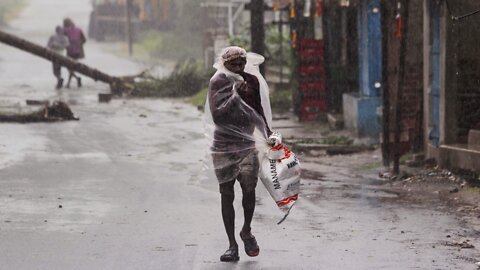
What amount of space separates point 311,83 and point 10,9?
44.0 m

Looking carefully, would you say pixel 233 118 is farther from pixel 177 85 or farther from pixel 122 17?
pixel 122 17

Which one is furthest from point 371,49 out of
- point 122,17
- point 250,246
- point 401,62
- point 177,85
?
point 122,17

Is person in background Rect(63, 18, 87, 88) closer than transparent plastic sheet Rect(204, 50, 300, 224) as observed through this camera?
No

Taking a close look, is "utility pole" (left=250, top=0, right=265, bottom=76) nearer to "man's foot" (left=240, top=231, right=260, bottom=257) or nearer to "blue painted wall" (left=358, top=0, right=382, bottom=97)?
"blue painted wall" (left=358, top=0, right=382, bottom=97)

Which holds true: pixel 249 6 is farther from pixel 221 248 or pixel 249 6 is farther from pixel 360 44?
pixel 221 248

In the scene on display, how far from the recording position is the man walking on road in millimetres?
8836

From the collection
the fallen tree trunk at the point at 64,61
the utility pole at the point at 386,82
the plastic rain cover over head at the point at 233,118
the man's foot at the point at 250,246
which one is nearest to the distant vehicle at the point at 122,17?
the fallen tree trunk at the point at 64,61

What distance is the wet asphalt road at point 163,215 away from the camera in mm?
8961

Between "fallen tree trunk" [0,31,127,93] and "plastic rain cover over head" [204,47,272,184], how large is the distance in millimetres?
19422

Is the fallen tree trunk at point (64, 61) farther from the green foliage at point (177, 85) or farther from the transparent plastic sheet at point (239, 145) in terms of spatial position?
the transparent plastic sheet at point (239, 145)

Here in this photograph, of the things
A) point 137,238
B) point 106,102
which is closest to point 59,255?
point 137,238

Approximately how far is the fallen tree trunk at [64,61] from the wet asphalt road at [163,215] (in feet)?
24.1

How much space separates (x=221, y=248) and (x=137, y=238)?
900 millimetres

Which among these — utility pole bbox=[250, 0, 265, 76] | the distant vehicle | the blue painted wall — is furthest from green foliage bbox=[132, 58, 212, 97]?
the distant vehicle
